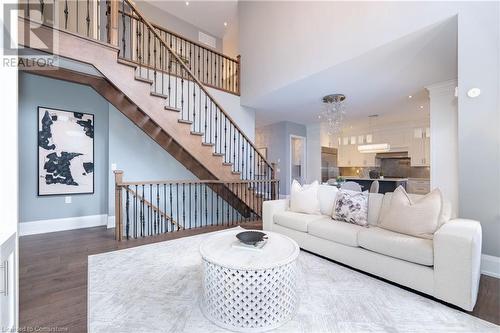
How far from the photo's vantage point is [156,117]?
3.32 m

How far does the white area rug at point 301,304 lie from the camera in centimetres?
Result: 157

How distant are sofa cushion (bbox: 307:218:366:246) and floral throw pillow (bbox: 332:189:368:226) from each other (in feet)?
0.23

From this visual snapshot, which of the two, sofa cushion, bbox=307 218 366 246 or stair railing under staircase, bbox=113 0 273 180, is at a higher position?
stair railing under staircase, bbox=113 0 273 180

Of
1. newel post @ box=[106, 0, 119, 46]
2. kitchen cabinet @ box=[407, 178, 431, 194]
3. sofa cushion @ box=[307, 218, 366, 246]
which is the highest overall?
newel post @ box=[106, 0, 119, 46]

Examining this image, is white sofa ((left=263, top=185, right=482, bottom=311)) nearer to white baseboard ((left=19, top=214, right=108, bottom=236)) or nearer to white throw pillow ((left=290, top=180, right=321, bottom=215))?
white throw pillow ((left=290, top=180, right=321, bottom=215))

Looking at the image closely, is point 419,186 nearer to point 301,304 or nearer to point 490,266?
point 490,266

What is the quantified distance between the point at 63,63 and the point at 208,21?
4.65 m

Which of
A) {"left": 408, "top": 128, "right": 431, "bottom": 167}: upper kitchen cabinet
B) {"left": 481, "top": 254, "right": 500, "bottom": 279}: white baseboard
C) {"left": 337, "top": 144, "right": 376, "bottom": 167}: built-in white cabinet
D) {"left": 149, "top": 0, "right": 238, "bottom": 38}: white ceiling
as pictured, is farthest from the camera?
{"left": 337, "top": 144, "right": 376, "bottom": 167}: built-in white cabinet

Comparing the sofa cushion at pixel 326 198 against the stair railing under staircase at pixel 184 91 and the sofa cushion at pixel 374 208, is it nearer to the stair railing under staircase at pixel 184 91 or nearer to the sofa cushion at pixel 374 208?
the sofa cushion at pixel 374 208

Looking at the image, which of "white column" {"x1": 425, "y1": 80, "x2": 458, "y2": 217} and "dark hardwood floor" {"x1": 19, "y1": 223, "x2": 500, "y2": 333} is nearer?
"dark hardwood floor" {"x1": 19, "y1": 223, "x2": 500, "y2": 333}

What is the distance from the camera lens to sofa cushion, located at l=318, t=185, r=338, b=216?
10.3ft

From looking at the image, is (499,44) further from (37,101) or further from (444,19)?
(37,101)

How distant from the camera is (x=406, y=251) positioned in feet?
6.55

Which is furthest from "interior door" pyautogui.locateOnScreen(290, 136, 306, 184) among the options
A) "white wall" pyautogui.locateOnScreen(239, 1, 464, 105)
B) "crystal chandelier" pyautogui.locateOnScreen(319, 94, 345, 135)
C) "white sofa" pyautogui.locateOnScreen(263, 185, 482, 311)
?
"white sofa" pyautogui.locateOnScreen(263, 185, 482, 311)
